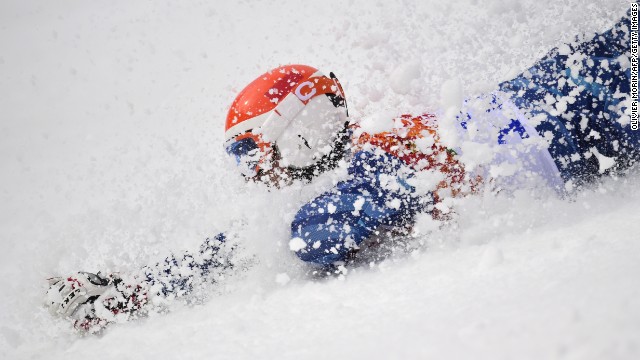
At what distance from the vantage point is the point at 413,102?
9.14ft

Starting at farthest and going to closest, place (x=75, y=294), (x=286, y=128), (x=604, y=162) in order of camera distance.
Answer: (x=75, y=294), (x=286, y=128), (x=604, y=162)

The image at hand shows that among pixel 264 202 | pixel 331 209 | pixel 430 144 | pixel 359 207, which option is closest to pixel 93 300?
pixel 264 202

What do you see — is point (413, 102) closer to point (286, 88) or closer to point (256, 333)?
point (286, 88)

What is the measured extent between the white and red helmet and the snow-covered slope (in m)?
0.16

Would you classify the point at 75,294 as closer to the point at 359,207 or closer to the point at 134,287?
the point at 134,287

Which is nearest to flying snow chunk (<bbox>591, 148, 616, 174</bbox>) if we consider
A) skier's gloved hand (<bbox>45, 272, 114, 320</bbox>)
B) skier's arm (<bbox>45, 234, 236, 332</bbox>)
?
skier's arm (<bbox>45, 234, 236, 332</bbox>)

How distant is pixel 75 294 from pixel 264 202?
0.97 meters

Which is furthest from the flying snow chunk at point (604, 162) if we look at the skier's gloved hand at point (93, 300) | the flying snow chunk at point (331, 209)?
the skier's gloved hand at point (93, 300)

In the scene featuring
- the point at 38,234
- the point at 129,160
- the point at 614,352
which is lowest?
the point at 614,352

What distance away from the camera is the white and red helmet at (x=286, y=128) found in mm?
1901

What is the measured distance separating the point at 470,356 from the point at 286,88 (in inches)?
56.5

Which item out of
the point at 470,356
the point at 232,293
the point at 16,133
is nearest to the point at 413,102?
the point at 232,293

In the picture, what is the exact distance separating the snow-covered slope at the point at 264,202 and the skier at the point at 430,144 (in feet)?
0.35

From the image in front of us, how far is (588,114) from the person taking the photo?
1.83 m
